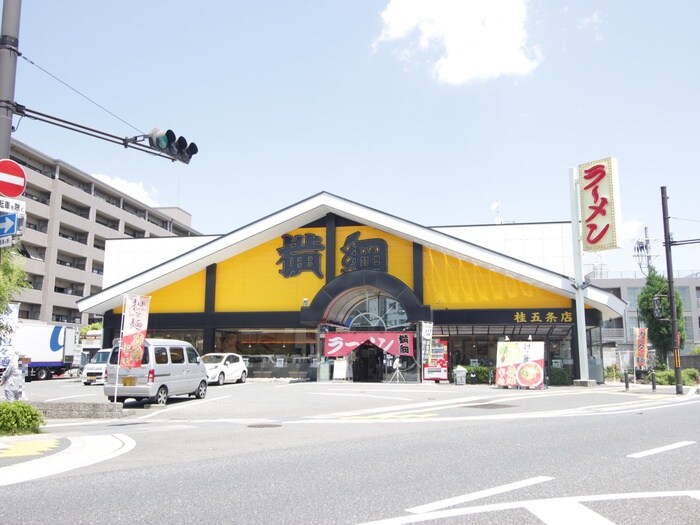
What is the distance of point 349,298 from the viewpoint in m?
32.2

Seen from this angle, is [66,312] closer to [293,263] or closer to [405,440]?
[293,263]

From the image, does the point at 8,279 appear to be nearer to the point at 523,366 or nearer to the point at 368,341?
the point at 368,341

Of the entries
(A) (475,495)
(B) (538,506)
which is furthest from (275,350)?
(B) (538,506)

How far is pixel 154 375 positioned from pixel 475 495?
13.0 metres

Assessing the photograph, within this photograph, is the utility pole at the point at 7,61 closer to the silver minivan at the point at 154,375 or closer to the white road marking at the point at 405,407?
the silver minivan at the point at 154,375

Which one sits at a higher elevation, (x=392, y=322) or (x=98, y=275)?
(x=98, y=275)

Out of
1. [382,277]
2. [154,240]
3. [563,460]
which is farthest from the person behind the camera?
[154,240]

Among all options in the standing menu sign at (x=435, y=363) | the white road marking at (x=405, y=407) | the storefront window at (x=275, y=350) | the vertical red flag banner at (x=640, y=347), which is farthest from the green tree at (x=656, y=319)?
the white road marking at (x=405, y=407)

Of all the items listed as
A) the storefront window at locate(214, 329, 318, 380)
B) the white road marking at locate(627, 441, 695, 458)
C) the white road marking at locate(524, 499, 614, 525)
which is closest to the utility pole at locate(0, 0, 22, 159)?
the white road marking at locate(524, 499, 614, 525)

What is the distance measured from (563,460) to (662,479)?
4.71ft

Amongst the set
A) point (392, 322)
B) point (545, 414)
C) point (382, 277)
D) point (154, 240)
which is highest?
point (154, 240)

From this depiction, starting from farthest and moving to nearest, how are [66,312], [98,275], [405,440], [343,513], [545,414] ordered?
[98,275], [66,312], [545,414], [405,440], [343,513]

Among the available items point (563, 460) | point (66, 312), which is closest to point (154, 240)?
point (66, 312)

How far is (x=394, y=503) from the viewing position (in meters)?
5.79
